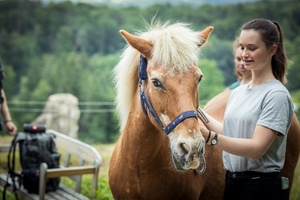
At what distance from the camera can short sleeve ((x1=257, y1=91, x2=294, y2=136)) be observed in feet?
4.04

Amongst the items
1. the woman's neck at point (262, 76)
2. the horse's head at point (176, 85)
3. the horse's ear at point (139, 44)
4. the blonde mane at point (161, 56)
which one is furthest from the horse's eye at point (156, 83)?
the woman's neck at point (262, 76)

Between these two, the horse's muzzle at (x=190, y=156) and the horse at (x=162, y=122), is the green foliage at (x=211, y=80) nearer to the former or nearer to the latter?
the horse at (x=162, y=122)

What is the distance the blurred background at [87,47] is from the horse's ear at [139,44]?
23.7 m

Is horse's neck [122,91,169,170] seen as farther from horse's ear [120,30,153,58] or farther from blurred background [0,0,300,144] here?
blurred background [0,0,300,144]

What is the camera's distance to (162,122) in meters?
1.38

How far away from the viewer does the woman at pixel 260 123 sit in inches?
49.2

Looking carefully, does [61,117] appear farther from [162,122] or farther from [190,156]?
[190,156]

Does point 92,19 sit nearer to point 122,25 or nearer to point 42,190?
point 122,25

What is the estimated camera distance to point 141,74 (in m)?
1.54

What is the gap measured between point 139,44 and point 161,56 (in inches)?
7.2

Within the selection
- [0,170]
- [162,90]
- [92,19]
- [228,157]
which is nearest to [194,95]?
[162,90]

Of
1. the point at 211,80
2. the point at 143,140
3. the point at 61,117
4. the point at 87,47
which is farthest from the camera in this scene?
the point at 87,47

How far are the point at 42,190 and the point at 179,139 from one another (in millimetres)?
2161

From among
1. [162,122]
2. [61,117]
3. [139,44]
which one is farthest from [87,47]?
[162,122]
